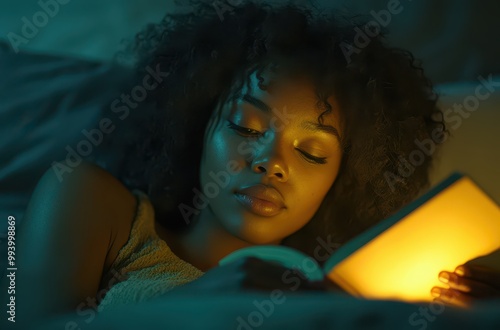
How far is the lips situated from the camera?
97 cm

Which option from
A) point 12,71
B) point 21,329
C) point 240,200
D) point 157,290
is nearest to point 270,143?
point 240,200

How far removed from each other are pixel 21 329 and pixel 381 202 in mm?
672

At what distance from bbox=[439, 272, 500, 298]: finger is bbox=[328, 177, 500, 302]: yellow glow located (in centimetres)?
2

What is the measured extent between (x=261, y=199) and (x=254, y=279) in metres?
0.30

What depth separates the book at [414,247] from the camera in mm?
717

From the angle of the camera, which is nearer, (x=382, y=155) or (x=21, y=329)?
(x=21, y=329)

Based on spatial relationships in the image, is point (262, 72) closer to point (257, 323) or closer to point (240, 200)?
point (240, 200)

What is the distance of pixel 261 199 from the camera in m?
Answer: 0.97

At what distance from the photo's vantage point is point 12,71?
4.44 feet

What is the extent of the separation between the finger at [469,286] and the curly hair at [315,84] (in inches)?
11.9
